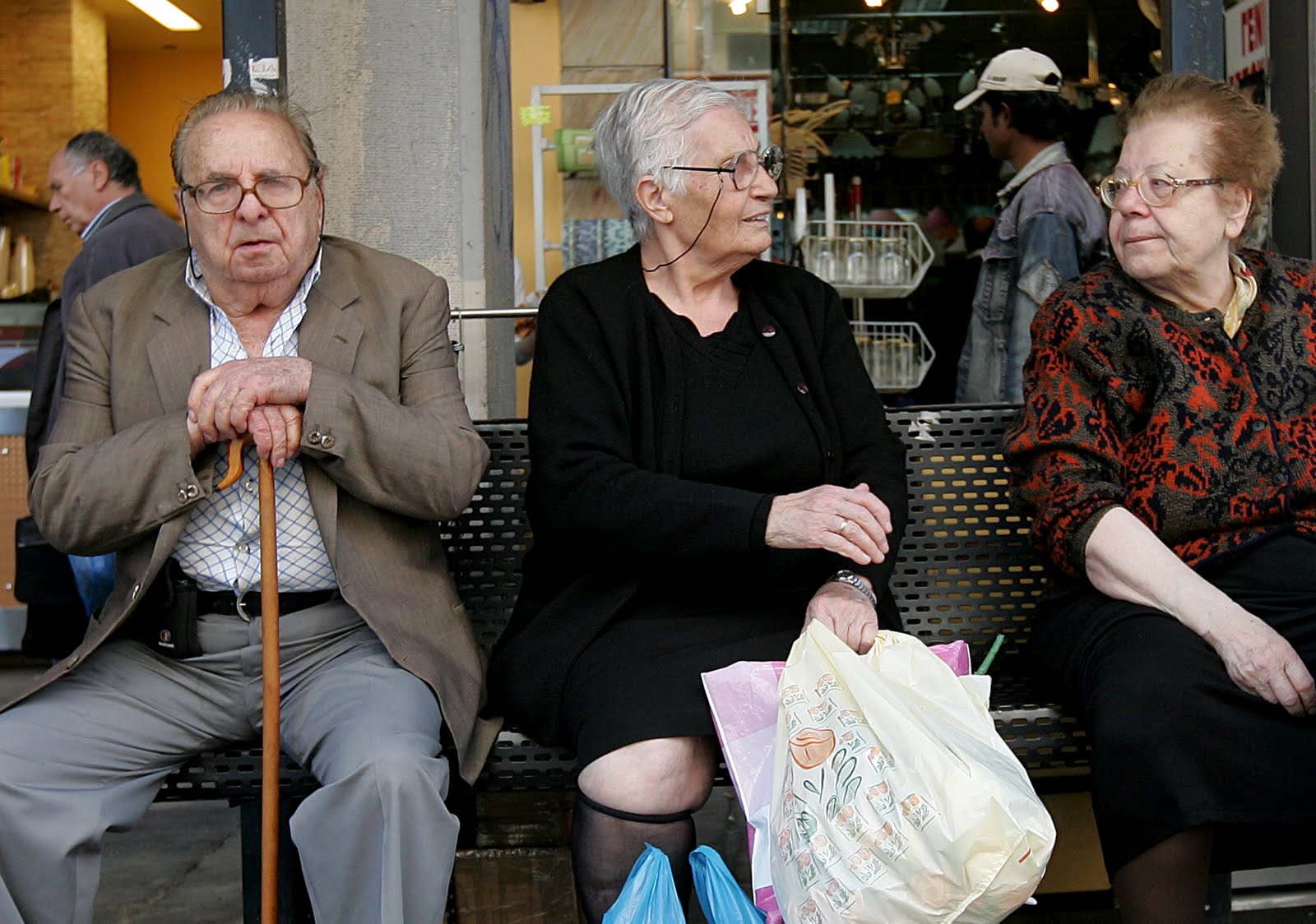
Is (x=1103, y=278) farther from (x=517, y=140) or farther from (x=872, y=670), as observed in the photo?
(x=517, y=140)

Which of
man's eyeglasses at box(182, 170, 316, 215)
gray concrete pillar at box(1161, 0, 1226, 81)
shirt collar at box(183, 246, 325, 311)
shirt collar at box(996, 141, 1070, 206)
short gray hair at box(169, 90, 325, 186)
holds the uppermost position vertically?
gray concrete pillar at box(1161, 0, 1226, 81)

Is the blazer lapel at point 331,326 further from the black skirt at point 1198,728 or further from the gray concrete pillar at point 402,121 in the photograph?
the black skirt at point 1198,728

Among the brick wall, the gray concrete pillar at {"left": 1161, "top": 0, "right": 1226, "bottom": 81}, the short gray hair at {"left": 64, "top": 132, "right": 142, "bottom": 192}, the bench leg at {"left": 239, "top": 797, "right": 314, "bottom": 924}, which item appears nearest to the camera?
the bench leg at {"left": 239, "top": 797, "right": 314, "bottom": 924}

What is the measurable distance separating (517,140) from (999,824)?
218 inches

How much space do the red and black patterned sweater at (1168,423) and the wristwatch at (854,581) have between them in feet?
1.29

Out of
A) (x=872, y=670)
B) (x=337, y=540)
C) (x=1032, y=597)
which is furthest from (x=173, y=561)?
(x=1032, y=597)

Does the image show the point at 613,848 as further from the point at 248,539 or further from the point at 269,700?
the point at 248,539

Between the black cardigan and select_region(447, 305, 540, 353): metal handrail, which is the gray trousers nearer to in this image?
the black cardigan

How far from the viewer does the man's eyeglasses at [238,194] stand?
295 centimetres

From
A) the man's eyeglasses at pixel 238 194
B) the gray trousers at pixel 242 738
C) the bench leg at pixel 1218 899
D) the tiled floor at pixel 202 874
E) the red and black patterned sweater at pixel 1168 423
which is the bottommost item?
the tiled floor at pixel 202 874

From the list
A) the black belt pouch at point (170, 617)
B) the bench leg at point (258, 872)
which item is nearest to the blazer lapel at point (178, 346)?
the black belt pouch at point (170, 617)

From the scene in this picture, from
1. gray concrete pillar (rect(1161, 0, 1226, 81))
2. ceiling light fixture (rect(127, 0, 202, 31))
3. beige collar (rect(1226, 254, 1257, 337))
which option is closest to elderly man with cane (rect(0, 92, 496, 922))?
beige collar (rect(1226, 254, 1257, 337))

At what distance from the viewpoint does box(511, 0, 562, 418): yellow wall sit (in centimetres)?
684

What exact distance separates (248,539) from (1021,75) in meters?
3.77
